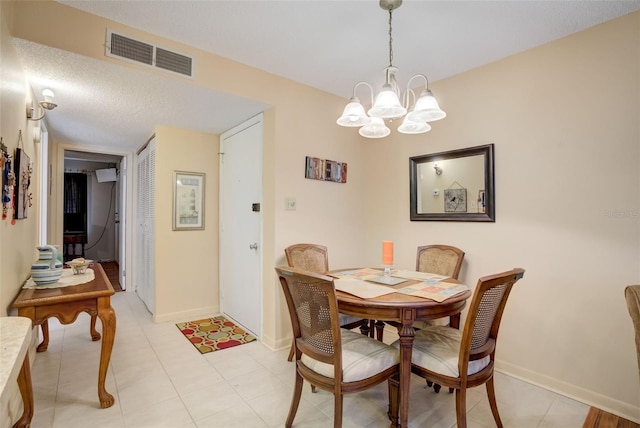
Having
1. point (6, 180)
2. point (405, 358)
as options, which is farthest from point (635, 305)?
point (6, 180)

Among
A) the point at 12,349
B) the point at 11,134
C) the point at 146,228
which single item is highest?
the point at 11,134

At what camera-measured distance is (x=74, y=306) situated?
1804 mm

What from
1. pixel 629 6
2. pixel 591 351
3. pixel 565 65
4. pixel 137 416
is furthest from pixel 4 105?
pixel 591 351

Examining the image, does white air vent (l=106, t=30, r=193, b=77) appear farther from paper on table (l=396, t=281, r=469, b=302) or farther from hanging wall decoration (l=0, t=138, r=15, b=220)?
paper on table (l=396, t=281, r=469, b=302)

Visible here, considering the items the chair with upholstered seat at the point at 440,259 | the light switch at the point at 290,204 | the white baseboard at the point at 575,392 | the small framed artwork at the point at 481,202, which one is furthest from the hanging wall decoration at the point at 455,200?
the light switch at the point at 290,204

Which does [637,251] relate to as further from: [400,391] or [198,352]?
[198,352]

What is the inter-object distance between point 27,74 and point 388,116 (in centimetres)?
245

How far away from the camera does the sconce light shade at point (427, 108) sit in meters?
1.72

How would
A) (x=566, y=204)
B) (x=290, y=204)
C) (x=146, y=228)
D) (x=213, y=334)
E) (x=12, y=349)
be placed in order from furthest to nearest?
(x=146, y=228) → (x=213, y=334) → (x=290, y=204) → (x=566, y=204) → (x=12, y=349)

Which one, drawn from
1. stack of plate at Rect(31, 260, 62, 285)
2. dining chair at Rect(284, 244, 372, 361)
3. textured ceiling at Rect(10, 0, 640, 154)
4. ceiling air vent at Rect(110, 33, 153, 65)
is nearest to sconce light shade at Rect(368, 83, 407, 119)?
textured ceiling at Rect(10, 0, 640, 154)

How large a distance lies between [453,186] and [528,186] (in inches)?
22.0

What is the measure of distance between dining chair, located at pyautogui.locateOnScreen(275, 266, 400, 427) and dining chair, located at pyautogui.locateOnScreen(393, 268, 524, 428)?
174 mm

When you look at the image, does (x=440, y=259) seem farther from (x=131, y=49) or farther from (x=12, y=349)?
(x=131, y=49)

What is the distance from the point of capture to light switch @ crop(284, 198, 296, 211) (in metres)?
2.78
